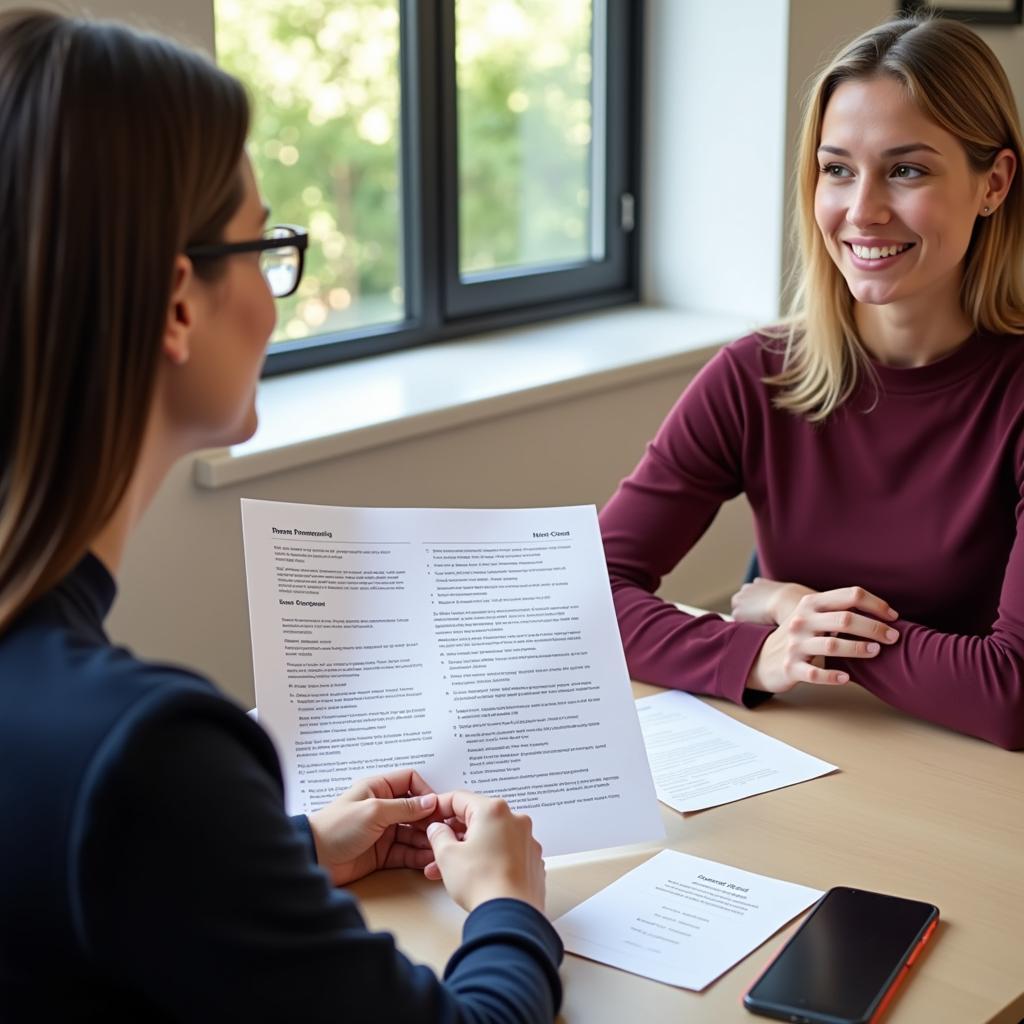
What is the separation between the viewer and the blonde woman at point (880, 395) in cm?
168

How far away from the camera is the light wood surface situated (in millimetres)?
996

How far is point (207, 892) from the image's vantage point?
2.29ft

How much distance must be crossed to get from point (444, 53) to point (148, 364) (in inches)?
90.0

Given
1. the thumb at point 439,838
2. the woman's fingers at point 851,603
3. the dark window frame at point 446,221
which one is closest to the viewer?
the thumb at point 439,838

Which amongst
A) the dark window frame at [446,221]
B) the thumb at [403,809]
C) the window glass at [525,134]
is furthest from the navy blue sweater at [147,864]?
the window glass at [525,134]

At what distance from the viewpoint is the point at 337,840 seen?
3.74 feet

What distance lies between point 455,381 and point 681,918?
1.79 m

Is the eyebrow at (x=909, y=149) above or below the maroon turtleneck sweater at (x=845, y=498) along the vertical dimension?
above

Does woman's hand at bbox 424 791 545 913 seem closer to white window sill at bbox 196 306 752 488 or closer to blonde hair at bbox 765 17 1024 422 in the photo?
blonde hair at bbox 765 17 1024 422

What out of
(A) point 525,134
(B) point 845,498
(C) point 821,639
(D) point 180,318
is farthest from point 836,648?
(A) point 525,134

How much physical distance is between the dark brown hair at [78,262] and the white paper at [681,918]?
20.2 inches

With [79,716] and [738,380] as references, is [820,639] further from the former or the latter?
[79,716]

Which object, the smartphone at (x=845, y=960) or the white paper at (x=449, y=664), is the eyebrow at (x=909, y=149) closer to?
the white paper at (x=449, y=664)

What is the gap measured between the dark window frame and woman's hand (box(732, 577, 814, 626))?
4.31ft
